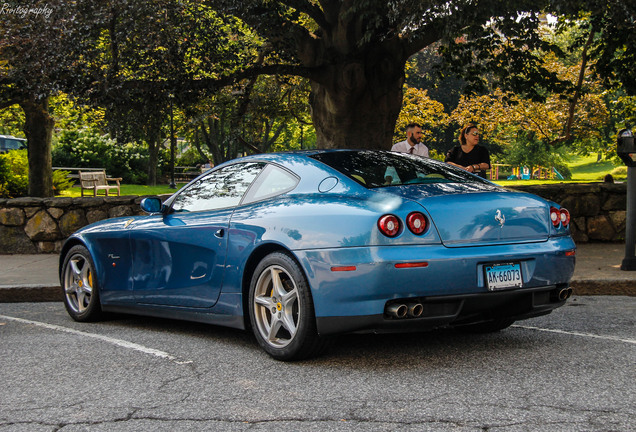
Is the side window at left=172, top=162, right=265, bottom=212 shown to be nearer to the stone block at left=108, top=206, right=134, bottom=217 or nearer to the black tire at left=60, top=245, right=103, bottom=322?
the black tire at left=60, top=245, right=103, bottom=322

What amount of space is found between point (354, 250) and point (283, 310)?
681 mm

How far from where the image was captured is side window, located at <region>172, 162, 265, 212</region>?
567 cm

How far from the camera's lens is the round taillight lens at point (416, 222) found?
4547 mm

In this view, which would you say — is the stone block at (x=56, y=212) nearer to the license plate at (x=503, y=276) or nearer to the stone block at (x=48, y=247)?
the stone block at (x=48, y=247)

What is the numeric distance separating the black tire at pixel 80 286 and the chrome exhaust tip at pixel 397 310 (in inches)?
129

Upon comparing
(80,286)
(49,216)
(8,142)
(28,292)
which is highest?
(8,142)

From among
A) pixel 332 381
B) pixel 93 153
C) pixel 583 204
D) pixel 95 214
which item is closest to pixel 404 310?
pixel 332 381

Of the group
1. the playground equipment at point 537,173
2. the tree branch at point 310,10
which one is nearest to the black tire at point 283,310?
the tree branch at point 310,10

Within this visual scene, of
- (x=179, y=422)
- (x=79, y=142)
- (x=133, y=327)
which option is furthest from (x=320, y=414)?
(x=79, y=142)

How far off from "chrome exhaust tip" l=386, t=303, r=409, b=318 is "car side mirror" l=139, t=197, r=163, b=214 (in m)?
2.44

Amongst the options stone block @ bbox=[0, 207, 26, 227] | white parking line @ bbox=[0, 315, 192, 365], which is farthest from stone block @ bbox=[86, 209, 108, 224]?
white parking line @ bbox=[0, 315, 192, 365]

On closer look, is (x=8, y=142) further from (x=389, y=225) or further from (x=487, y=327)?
(x=389, y=225)

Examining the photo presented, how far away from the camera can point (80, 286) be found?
7.02 m

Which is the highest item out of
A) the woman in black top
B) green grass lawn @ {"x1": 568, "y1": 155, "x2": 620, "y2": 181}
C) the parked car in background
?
the parked car in background
